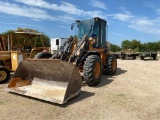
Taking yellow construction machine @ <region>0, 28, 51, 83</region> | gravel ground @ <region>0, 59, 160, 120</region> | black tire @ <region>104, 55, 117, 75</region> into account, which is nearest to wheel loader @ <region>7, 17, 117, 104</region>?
gravel ground @ <region>0, 59, 160, 120</region>

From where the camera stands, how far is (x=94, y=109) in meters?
4.70

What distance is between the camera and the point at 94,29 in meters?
8.49

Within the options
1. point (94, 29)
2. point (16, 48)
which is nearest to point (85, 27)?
point (94, 29)

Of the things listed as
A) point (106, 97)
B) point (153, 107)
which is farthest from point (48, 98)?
point (153, 107)

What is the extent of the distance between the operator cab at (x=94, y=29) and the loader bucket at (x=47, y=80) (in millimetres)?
2765

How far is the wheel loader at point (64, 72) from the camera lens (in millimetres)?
5398

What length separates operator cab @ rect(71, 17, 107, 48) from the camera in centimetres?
844

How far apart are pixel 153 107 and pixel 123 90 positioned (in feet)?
5.50

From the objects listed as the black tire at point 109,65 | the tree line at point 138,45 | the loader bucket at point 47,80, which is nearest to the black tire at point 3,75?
the loader bucket at point 47,80

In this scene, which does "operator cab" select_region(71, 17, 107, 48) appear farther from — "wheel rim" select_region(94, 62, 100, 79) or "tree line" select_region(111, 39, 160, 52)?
"tree line" select_region(111, 39, 160, 52)

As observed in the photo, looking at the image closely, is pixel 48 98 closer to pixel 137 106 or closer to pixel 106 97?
pixel 106 97

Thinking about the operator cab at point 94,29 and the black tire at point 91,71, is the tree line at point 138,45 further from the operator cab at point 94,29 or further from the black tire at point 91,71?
the black tire at point 91,71

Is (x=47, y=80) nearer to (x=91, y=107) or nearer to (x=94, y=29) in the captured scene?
(x=91, y=107)

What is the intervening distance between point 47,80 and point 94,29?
130 inches
